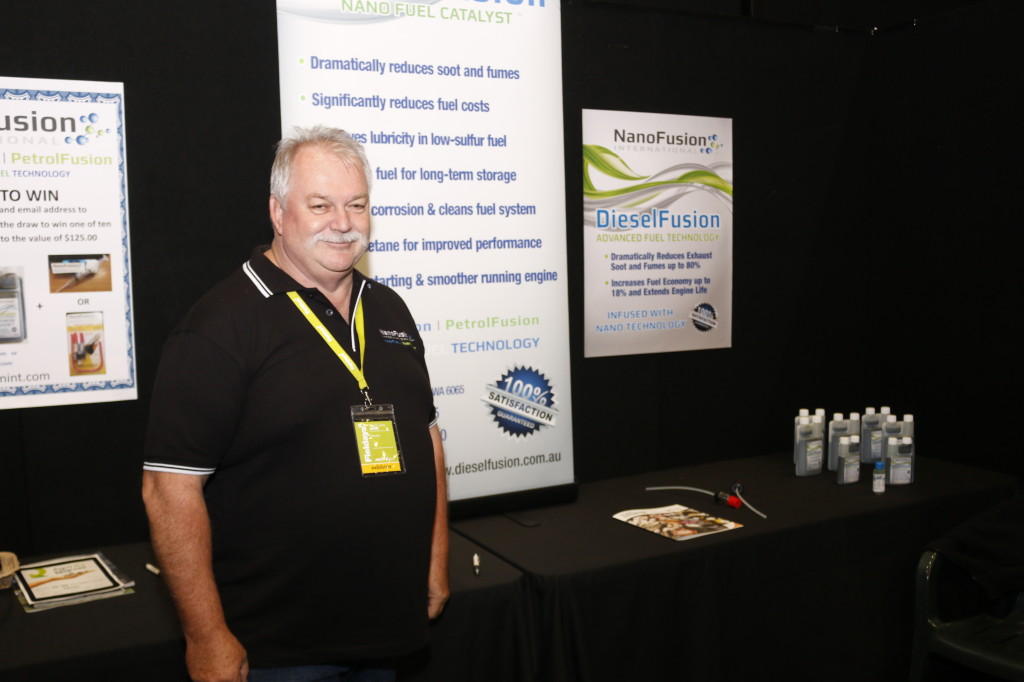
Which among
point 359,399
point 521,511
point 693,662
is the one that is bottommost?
point 693,662

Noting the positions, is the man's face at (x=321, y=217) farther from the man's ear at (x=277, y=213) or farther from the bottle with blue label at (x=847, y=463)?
the bottle with blue label at (x=847, y=463)

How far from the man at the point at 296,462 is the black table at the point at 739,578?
2.42ft

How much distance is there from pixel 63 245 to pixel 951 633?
2.72 m

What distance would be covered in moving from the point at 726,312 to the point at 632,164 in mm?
723

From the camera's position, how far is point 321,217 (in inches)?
61.2

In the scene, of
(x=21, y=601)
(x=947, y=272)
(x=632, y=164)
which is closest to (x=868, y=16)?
(x=947, y=272)

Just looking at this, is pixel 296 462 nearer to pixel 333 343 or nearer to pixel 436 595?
pixel 333 343

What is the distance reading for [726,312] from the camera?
3422mm

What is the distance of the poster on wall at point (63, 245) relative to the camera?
219cm

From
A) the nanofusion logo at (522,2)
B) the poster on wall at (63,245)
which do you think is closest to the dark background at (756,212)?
the poster on wall at (63,245)

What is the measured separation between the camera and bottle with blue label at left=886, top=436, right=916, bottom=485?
10.00ft

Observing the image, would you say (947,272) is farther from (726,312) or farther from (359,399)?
(359,399)

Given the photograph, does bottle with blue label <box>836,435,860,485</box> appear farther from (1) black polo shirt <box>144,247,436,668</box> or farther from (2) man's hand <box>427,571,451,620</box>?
(1) black polo shirt <box>144,247,436,668</box>

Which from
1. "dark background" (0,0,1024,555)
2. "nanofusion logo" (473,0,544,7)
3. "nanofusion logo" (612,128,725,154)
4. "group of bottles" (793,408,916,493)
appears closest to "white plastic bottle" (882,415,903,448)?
"group of bottles" (793,408,916,493)
